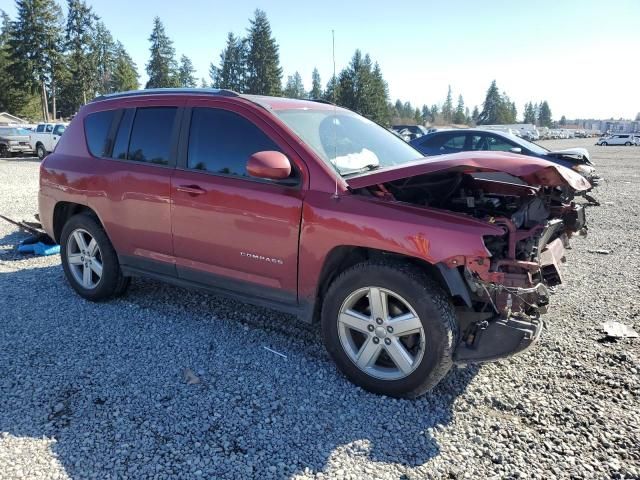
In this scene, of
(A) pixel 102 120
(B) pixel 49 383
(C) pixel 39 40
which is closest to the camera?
(B) pixel 49 383

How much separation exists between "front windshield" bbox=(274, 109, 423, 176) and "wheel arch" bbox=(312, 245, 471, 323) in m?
0.59

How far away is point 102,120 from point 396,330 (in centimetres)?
348

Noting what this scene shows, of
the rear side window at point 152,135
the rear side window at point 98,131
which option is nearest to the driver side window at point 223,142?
the rear side window at point 152,135

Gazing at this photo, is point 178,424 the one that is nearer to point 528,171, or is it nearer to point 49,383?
point 49,383

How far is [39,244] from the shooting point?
6.41 m

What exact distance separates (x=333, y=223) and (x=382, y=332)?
0.77 meters

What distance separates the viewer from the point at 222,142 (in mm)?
3742

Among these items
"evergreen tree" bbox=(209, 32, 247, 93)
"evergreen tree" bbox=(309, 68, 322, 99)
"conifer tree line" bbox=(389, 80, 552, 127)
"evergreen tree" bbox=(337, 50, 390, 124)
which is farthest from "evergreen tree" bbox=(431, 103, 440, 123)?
"evergreen tree" bbox=(209, 32, 247, 93)

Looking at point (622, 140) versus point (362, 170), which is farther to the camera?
point (622, 140)

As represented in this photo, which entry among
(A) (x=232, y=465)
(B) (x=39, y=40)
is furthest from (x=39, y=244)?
(B) (x=39, y=40)

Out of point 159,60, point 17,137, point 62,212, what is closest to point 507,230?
point 62,212

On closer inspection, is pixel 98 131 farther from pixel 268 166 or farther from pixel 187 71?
pixel 187 71

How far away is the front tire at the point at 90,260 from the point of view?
4.51 metres

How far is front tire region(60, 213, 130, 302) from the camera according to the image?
4.51 metres
